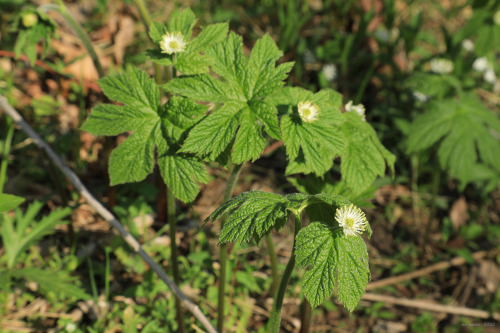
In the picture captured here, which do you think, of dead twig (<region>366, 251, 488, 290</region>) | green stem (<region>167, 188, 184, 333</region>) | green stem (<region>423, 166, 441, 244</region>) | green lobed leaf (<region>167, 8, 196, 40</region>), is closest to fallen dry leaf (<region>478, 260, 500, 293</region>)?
dead twig (<region>366, 251, 488, 290</region>)

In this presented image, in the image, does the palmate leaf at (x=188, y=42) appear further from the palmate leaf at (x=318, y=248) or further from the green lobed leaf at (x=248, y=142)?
the palmate leaf at (x=318, y=248)

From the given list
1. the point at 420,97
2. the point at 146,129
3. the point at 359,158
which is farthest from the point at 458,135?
the point at 146,129

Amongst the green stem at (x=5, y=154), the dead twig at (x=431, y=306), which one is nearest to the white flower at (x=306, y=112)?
the dead twig at (x=431, y=306)

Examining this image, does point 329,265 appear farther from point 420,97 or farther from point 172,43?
point 420,97

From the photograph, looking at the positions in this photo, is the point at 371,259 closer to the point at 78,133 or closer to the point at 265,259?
the point at 265,259

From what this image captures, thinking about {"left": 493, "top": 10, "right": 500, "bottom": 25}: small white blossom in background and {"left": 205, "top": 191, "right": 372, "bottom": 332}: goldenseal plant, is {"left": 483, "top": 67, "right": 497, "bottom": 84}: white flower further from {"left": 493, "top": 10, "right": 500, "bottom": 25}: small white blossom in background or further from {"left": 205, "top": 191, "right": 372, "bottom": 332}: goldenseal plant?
{"left": 205, "top": 191, "right": 372, "bottom": 332}: goldenseal plant

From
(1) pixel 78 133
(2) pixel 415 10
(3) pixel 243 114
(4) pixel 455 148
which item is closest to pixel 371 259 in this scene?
(4) pixel 455 148
